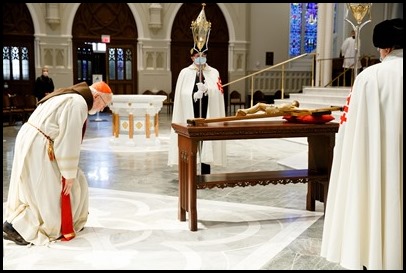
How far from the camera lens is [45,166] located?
13.2 feet

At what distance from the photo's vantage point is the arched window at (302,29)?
19578mm

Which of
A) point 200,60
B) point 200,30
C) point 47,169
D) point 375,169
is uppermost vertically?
point 200,30

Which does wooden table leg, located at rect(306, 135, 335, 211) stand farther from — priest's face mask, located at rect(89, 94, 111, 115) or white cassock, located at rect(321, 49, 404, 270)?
priest's face mask, located at rect(89, 94, 111, 115)

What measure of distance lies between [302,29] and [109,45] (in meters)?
7.41

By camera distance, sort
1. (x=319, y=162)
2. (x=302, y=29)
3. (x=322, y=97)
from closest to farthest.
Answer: (x=319, y=162), (x=322, y=97), (x=302, y=29)

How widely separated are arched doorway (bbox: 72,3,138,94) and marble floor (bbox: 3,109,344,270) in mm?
10396

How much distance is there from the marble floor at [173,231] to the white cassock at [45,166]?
0.19m

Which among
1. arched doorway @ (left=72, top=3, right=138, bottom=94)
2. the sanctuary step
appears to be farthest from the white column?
arched doorway @ (left=72, top=3, right=138, bottom=94)

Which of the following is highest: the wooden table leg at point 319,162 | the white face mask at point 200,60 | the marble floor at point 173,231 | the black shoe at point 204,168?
the white face mask at point 200,60

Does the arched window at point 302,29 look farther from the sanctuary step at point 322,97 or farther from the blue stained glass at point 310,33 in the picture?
the sanctuary step at point 322,97

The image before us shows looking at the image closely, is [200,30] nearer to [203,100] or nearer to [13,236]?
[203,100]

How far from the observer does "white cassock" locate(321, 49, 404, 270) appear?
286 centimetres

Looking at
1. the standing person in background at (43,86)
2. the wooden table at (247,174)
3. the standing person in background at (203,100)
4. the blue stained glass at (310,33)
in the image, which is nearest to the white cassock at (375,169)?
the wooden table at (247,174)

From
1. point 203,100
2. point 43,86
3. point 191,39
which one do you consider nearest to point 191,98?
point 203,100
